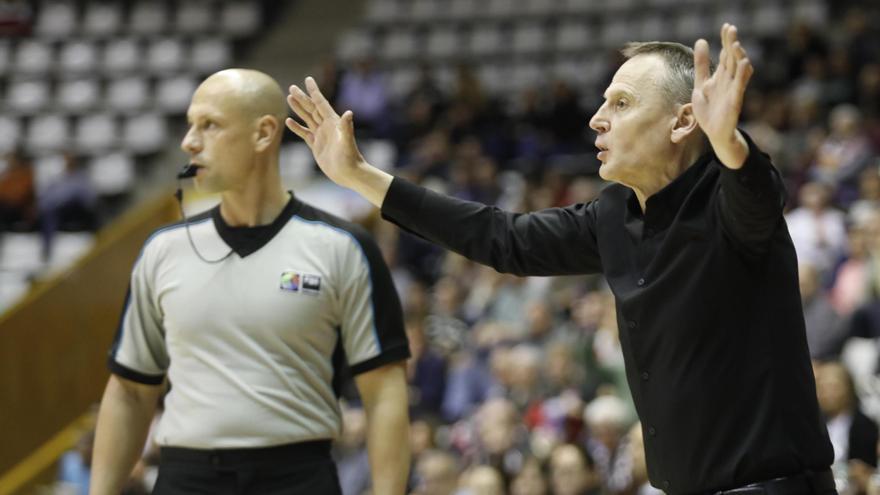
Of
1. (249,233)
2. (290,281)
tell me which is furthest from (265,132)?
(290,281)

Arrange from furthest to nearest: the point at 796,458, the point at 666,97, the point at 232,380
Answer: the point at 232,380 < the point at 666,97 < the point at 796,458

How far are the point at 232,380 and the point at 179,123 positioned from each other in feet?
39.8

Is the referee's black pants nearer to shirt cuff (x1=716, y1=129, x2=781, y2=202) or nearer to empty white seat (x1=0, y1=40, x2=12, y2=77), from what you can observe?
shirt cuff (x1=716, y1=129, x2=781, y2=202)

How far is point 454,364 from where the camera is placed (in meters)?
9.55

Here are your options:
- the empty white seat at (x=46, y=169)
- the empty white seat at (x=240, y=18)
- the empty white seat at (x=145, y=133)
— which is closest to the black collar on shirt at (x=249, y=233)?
the empty white seat at (x=46, y=169)

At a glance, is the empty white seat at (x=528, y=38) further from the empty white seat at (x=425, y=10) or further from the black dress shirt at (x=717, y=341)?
the black dress shirt at (x=717, y=341)

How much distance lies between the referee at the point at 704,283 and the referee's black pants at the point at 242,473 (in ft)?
3.90

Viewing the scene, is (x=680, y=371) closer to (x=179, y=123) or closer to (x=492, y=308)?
(x=492, y=308)

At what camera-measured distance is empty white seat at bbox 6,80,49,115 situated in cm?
1576

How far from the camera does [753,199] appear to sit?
2580mm

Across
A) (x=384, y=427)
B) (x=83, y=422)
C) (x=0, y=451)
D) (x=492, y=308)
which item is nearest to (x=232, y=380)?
(x=384, y=427)

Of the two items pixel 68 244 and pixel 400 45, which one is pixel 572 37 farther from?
pixel 68 244

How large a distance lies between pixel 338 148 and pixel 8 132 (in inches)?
515

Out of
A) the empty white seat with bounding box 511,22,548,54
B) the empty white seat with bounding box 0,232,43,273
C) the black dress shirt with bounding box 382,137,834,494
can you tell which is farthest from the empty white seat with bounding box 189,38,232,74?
the black dress shirt with bounding box 382,137,834,494
